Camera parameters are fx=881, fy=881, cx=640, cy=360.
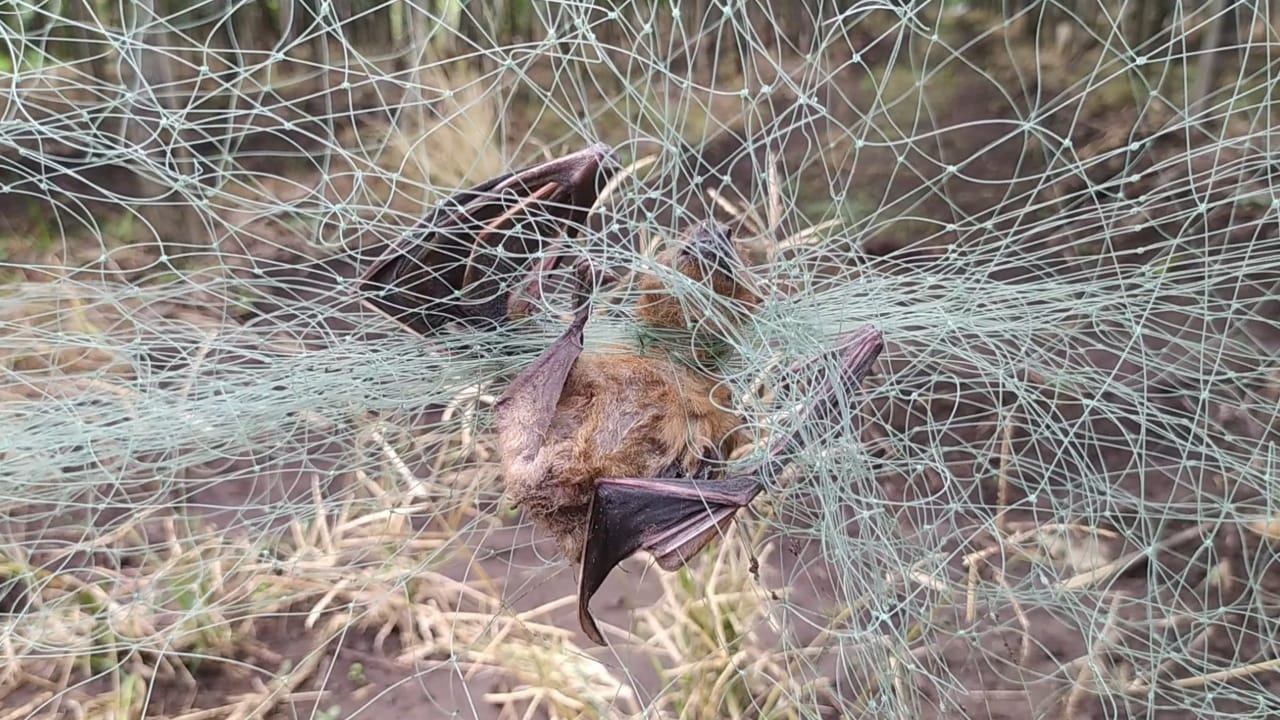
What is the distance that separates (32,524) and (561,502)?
82 cm

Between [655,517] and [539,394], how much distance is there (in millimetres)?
79

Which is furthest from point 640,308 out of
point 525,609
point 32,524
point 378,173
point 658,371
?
point 32,524

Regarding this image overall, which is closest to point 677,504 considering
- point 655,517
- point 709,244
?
point 655,517

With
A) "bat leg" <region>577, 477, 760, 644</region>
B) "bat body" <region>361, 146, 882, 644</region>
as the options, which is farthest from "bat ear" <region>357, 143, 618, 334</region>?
"bat leg" <region>577, 477, 760, 644</region>

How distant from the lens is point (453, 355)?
496 millimetres

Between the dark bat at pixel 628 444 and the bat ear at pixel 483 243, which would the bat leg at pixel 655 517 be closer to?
the dark bat at pixel 628 444

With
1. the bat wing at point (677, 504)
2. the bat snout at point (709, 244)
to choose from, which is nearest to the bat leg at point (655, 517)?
the bat wing at point (677, 504)

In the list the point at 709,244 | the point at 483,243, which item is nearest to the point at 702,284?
the point at 709,244

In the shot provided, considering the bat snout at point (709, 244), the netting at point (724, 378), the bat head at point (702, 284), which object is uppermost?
the bat snout at point (709, 244)

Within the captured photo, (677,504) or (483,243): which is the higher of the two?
(483,243)

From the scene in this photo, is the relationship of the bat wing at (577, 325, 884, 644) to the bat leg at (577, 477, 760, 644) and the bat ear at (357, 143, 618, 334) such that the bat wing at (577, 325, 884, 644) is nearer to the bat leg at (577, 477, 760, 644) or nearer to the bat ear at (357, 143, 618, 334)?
the bat leg at (577, 477, 760, 644)

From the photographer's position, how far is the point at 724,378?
459 mm

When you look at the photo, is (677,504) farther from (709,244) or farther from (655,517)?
(709,244)

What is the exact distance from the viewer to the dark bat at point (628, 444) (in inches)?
16.1
